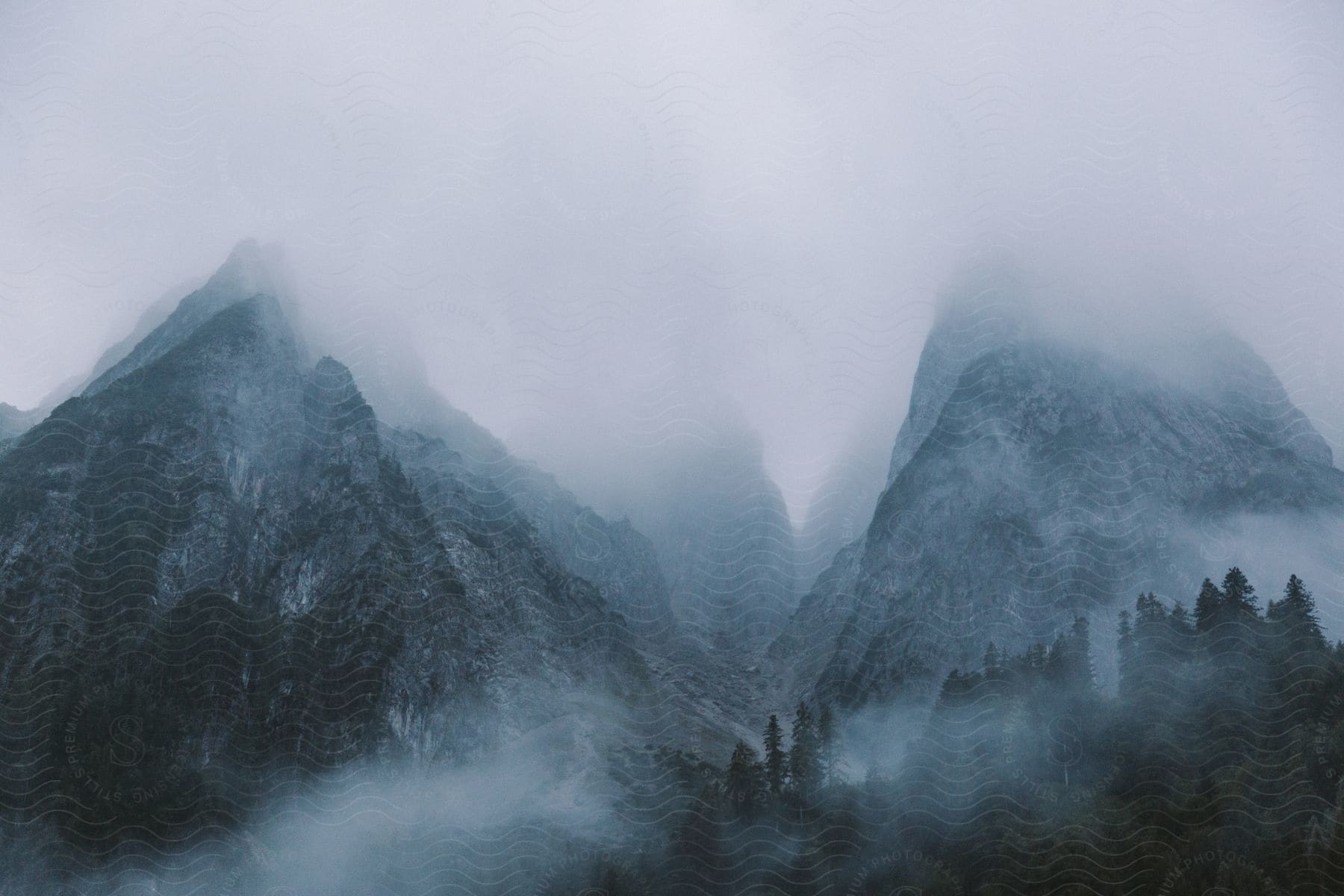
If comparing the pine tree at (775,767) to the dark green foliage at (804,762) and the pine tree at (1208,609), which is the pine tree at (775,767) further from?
the pine tree at (1208,609)

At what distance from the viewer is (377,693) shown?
18938cm

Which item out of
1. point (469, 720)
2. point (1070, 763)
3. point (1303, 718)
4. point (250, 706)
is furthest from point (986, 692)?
point (250, 706)

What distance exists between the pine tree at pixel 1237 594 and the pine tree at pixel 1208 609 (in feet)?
2.80

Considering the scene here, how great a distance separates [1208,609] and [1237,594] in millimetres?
3360

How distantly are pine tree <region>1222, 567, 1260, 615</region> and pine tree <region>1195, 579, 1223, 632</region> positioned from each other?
85cm

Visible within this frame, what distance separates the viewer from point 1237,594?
110 metres

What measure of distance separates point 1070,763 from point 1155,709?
9765 millimetres

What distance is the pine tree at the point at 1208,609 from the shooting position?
110m

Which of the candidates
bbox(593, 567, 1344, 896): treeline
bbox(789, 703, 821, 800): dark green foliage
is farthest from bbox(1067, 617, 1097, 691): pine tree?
bbox(789, 703, 821, 800): dark green foliage

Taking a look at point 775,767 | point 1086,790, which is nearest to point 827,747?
point 775,767

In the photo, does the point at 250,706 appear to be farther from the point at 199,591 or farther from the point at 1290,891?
the point at 1290,891

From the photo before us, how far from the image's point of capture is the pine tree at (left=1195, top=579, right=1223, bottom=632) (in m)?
110

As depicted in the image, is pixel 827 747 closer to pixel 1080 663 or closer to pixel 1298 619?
pixel 1080 663

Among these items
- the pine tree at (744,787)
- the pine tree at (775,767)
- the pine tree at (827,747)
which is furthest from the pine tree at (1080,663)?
the pine tree at (744,787)
